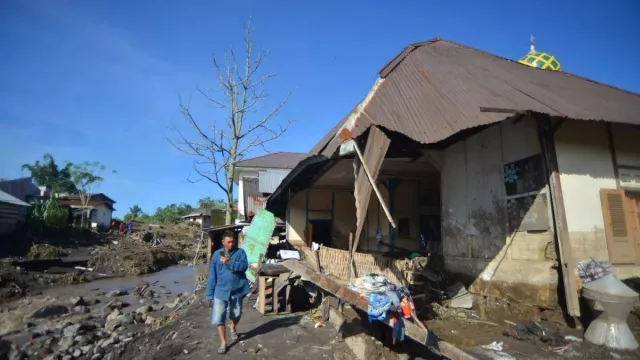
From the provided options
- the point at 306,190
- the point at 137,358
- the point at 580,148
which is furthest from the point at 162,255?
the point at 580,148

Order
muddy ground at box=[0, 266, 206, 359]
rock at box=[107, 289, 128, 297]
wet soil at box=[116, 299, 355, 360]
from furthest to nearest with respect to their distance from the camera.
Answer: rock at box=[107, 289, 128, 297], muddy ground at box=[0, 266, 206, 359], wet soil at box=[116, 299, 355, 360]

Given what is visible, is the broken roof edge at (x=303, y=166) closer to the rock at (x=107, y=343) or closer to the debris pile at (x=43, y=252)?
the rock at (x=107, y=343)

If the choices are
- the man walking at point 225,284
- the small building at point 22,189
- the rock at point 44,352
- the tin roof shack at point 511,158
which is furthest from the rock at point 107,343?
the small building at point 22,189

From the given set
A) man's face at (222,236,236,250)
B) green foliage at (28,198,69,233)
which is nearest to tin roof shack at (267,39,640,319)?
man's face at (222,236,236,250)

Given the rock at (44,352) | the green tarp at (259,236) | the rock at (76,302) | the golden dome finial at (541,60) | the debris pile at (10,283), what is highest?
the golden dome finial at (541,60)

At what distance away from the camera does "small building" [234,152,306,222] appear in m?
17.7

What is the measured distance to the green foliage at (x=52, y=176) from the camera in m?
46.1

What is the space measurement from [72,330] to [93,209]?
35.1 meters

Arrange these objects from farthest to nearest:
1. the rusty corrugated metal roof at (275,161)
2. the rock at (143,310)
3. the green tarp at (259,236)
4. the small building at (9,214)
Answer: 1. the rusty corrugated metal roof at (275,161)
2. the small building at (9,214)
3. the rock at (143,310)
4. the green tarp at (259,236)

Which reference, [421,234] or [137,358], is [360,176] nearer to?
[137,358]

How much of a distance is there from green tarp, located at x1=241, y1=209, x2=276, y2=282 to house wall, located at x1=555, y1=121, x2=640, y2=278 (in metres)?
8.18

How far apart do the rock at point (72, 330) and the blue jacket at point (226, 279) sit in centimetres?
654

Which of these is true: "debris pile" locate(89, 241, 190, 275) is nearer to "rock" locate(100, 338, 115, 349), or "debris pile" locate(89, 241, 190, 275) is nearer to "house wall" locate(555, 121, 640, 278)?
"rock" locate(100, 338, 115, 349)

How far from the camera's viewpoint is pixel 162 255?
25031 millimetres
